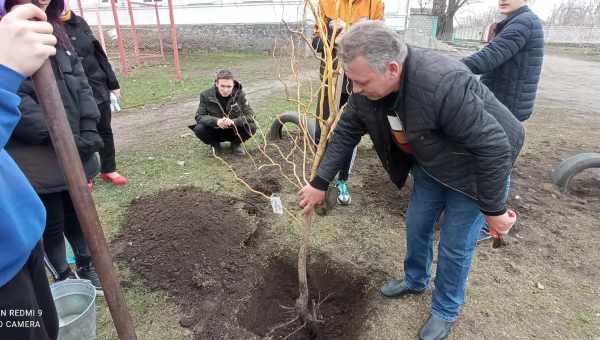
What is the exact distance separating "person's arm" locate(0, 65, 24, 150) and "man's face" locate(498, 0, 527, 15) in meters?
3.08

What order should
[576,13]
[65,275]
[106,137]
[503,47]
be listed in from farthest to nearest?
1. [576,13]
2. [106,137]
3. [503,47]
4. [65,275]

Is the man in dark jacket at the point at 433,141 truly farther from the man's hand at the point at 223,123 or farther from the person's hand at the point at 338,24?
the man's hand at the point at 223,123

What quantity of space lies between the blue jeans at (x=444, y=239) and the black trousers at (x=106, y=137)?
9.85 ft

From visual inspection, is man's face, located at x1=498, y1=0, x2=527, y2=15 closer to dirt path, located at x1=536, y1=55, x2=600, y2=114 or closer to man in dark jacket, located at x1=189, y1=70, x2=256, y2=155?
man in dark jacket, located at x1=189, y1=70, x2=256, y2=155

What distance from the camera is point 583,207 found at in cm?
380

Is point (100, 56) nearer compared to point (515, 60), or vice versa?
point (515, 60)

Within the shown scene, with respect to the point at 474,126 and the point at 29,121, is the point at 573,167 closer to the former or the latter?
the point at 474,126

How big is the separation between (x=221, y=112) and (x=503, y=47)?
10.6 feet

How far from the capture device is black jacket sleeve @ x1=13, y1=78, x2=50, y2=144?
1909 millimetres

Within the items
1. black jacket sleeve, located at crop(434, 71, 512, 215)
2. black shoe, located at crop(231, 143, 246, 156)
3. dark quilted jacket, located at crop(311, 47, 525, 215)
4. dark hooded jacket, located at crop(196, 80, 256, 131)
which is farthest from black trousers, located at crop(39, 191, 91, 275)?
black shoe, located at crop(231, 143, 246, 156)

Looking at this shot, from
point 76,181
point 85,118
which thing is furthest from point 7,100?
point 85,118

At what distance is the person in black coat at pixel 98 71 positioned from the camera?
10.8ft

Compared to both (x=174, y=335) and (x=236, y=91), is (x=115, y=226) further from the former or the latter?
(x=236, y=91)

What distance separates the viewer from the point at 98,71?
3.55 m
